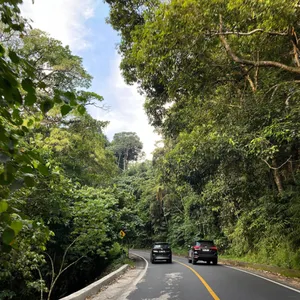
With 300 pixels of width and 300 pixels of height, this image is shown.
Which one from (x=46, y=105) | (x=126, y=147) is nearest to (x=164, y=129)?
(x=46, y=105)

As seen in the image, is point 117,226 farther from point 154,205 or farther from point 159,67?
point 154,205

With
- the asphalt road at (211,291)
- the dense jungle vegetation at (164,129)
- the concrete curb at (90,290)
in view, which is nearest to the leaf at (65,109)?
the dense jungle vegetation at (164,129)

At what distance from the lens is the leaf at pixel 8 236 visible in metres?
1.75

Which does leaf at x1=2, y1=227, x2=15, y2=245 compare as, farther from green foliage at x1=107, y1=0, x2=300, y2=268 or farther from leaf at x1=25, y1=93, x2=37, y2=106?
green foliage at x1=107, y1=0, x2=300, y2=268

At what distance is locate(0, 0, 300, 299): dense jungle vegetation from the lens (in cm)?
233

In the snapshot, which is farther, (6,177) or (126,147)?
(126,147)

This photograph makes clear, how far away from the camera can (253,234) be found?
2178cm

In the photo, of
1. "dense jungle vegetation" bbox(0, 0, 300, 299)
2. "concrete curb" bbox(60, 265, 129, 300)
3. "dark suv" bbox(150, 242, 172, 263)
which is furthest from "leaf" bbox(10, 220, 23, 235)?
"dark suv" bbox(150, 242, 172, 263)

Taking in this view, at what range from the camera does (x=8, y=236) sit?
176cm

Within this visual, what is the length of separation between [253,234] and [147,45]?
1693 cm

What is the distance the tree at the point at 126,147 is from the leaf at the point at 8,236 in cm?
8616

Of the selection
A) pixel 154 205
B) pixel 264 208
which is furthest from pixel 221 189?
pixel 154 205

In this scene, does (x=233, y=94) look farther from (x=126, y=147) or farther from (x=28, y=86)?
(x=126, y=147)

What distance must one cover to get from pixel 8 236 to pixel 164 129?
1909cm
